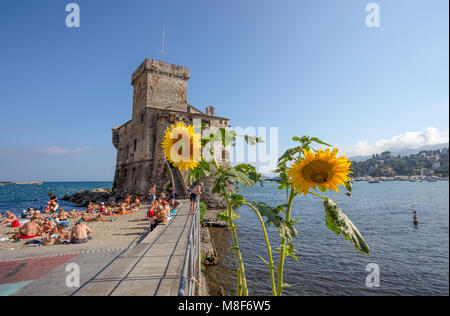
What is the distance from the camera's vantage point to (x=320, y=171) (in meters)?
1.95

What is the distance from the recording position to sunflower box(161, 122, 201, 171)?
7.42ft

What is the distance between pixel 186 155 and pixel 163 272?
4375 mm

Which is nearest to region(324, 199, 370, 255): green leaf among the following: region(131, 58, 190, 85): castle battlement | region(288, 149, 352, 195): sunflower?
region(288, 149, 352, 195): sunflower

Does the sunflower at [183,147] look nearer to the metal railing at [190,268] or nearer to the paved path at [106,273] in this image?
the metal railing at [190,268]

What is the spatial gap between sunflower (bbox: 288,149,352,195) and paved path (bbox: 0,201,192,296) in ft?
12.1

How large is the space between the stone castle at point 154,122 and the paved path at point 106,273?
17828mm

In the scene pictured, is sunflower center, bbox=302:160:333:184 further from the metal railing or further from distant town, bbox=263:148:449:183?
distant town, bbox=263:148:449:183

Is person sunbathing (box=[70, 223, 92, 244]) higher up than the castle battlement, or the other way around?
the castle battlement

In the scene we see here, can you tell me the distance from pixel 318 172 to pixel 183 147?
4.20 ft

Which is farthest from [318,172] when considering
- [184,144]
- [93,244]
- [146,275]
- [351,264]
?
[351,264]

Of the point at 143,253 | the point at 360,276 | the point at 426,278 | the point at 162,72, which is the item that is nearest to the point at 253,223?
the point at 360,276

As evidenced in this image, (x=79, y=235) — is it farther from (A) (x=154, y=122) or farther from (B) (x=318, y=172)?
(A) (x=154, y=122)

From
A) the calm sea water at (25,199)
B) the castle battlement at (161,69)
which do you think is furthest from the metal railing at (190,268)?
the calm sea water at (25,199)
